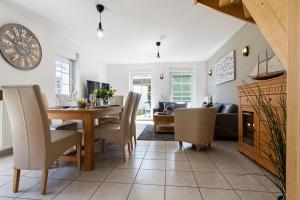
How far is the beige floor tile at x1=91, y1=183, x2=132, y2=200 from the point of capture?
4.97 feet

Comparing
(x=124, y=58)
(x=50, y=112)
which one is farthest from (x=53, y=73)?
(x=124, y=58)

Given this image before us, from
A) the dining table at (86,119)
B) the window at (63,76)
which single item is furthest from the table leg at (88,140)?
the window at (63,76)

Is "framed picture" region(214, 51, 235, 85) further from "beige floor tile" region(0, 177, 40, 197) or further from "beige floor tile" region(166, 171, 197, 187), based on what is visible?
"beige floor tile" region(0, 177, 40, 197)

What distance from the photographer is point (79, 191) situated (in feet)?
5.30

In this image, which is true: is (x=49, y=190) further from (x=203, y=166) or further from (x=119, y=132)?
(x=203, y=166)

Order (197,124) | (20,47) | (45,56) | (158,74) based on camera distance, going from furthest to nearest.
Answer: (158,74) < (45,56) < (20,47) < (197,124)

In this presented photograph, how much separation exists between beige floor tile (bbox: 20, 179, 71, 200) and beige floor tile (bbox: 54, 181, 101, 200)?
0.07m

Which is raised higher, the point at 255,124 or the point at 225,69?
the point at 225,69

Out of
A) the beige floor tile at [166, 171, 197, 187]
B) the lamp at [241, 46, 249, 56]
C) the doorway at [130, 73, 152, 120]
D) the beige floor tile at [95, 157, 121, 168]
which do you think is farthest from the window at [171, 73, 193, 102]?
the beige floor tile at [166, 171, 197, 187]

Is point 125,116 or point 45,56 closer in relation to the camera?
point 125,116

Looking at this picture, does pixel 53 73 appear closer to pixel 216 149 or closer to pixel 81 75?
pixel 81 75

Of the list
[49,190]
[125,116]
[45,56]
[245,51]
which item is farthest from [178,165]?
[45,56]

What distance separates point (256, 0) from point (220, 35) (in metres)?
3.44

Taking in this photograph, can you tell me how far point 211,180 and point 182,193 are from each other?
0.44m
